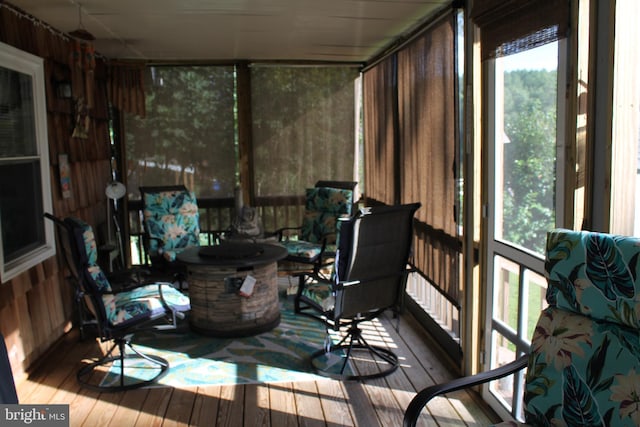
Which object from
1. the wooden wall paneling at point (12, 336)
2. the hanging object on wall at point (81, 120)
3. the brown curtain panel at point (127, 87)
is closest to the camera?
the wooden wall paneling at point (12, 336)

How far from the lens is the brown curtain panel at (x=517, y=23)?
2277mm

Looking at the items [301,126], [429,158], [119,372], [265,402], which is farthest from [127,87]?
[265,402]

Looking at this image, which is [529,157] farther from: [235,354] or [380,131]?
[380,131]

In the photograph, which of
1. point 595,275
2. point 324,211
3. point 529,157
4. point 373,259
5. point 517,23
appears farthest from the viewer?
point 324,211

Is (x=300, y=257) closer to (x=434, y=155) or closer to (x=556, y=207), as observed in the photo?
(x=434, y=155)

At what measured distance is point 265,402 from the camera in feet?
10.8

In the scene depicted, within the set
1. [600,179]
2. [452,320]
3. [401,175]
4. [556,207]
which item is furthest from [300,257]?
[600,179]

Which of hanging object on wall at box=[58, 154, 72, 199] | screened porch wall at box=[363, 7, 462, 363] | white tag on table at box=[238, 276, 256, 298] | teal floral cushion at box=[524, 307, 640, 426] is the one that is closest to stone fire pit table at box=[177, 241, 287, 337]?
white tag on table at box=[238, 276, 256, 298]

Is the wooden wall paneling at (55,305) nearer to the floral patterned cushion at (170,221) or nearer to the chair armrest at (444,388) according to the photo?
the floral patterned cushion at (170,221)

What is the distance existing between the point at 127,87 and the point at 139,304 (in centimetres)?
316

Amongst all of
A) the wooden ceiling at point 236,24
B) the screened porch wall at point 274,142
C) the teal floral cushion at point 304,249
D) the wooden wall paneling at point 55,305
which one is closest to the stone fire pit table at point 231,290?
the teal floral cushion at point 304,249

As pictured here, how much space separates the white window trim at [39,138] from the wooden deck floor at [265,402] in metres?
0.74

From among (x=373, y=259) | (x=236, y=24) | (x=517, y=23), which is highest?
(x=236, y=24)

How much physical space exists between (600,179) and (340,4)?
233 cm
